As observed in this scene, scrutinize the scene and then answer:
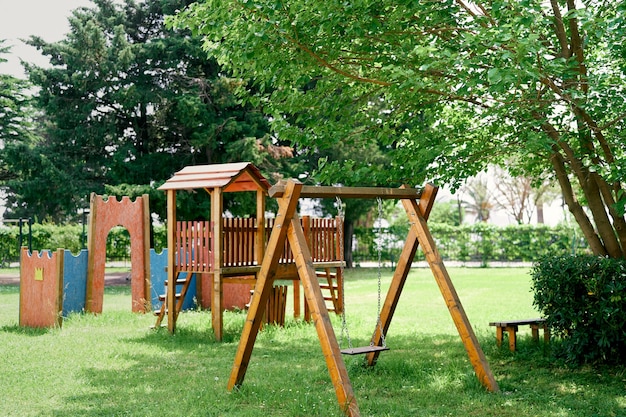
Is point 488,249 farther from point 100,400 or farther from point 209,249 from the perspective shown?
point 100,400

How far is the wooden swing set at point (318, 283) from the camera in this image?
19.8 feet

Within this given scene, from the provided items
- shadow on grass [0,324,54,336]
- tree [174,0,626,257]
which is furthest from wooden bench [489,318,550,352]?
shadow on grass [0,324,54,336]

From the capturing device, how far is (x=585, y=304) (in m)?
Answer: 7.72

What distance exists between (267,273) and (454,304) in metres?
1.89

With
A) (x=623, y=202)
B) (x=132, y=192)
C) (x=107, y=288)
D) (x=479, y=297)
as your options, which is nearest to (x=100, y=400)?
(x=623, y=202)

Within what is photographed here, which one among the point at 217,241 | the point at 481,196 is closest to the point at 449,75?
the point at 217,241

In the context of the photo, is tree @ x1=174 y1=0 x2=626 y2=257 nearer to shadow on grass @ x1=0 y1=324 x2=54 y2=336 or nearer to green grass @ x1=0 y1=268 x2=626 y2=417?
green grass @ x1=0 y1=268 x2=626 y2=417

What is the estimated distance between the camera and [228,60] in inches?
351

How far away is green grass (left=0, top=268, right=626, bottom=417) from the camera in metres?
6.39

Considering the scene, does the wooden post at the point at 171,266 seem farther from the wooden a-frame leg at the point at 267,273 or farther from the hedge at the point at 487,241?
the hedge at the point at 487,241

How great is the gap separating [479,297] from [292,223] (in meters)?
11.8

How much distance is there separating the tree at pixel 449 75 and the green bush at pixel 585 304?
0.79 metres

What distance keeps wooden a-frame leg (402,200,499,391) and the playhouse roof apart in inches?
157

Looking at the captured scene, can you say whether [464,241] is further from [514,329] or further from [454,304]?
[454,304]
